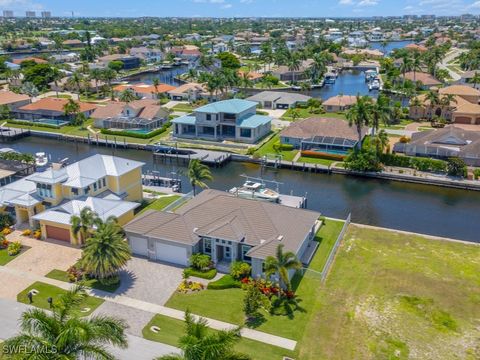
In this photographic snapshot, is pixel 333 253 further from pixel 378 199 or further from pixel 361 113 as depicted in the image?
pixel 361 113

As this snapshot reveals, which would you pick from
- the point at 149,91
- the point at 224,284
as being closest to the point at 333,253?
the point at 224,284

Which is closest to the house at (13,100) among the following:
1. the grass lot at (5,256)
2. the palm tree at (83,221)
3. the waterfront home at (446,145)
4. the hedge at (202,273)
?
the grass lot at (5,256)

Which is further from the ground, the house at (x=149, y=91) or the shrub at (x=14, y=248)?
the house at (x=149, y=91)

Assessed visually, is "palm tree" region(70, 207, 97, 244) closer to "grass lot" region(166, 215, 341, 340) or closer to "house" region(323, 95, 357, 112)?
"grass lot" region(166, 215, 341, 340)

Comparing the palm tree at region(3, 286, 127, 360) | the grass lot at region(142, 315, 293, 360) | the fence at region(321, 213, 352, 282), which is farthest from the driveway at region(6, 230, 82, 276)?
the fence at region(321, 213, 352, 282)

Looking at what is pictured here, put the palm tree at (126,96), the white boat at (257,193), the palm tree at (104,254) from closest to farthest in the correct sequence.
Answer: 1. the palm tree at (104,254)
2. the white boat at (257,193)
3. the palm tree at (126,96)

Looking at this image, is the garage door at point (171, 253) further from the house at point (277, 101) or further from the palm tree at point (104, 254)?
the house at point (277, 101)

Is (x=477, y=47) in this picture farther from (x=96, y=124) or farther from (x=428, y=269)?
(x=428, y=269)
